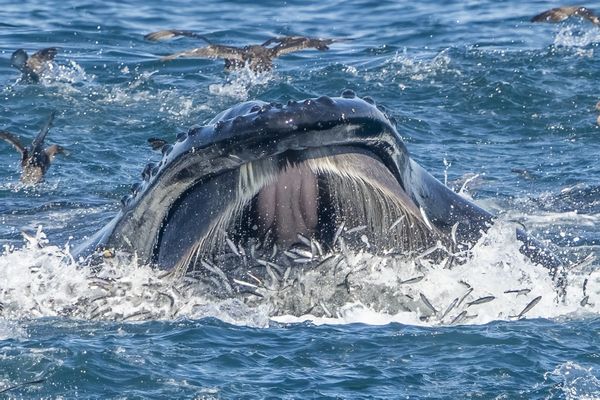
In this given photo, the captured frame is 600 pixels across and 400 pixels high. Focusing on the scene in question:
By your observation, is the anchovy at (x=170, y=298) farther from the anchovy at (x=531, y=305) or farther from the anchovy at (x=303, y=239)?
the anchovy at (x=531, y=305)

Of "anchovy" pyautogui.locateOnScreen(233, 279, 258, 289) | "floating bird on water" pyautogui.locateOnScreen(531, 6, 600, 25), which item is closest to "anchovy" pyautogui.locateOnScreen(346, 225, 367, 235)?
"anchovy" pyautogui.locateOnScreen(233, 279, 258, 289)

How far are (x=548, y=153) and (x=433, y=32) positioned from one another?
9.80 meters

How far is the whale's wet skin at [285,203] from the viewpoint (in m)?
7.76

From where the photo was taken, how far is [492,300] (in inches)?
376

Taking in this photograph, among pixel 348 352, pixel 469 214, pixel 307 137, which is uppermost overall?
pixel 307 137

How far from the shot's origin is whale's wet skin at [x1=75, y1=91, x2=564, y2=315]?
25.5 ft

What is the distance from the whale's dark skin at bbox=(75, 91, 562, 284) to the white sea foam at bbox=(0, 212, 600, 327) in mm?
187

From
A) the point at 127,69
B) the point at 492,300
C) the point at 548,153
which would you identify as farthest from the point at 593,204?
the point at 127,69

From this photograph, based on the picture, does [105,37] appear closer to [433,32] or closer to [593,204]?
[433,32]

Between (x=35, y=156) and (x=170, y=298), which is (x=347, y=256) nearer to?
(x=170, y=298)

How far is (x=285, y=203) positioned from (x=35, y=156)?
9.37 m

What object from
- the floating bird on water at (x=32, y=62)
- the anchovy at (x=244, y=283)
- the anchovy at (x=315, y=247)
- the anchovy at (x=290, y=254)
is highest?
the floating bird on water at (x=32, y=62)

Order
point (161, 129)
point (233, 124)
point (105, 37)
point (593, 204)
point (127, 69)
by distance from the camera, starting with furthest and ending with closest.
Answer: point (105, 37)
point (127, 69)
point (161, 129)
point (593, 204)
point (233, 124)

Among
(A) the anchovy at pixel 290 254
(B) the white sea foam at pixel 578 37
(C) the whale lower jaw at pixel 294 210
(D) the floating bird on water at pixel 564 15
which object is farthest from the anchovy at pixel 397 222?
(D) the floating bird on water at pixel 564 15
